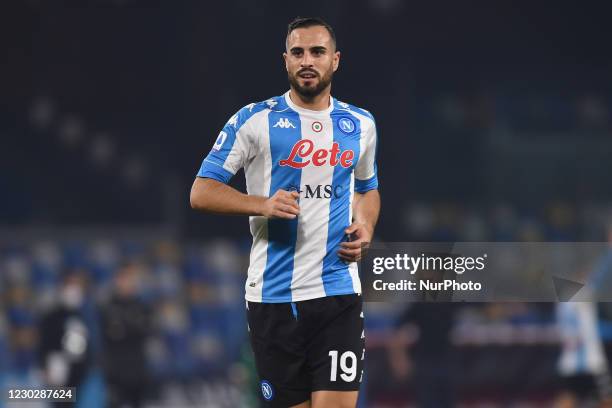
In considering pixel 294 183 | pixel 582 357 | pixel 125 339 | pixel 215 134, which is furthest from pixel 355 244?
pixel 215 134

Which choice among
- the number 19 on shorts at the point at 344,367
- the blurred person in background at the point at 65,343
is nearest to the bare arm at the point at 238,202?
the number 19 on shorts at the point at 344,367

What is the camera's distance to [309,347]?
3543 millimetres

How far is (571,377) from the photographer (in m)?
7.63

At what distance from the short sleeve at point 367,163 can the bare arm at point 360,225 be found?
29mm

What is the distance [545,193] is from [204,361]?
4773 millimetres

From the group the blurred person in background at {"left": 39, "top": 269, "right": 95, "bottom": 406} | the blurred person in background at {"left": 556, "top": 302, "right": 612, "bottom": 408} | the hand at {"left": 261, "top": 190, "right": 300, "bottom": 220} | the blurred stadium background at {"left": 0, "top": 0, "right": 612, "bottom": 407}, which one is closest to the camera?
the hand at {"left": 261, "top": 190, "right": 300, "bottom": 220}

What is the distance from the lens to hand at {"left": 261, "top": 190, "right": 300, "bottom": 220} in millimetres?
3330

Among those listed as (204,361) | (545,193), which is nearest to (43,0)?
(204,361)

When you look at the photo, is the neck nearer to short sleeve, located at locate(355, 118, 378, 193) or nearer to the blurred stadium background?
short sleeve, located at locate(355, 118, 378, 193)

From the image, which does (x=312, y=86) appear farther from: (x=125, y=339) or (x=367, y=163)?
(x=125, y=339)

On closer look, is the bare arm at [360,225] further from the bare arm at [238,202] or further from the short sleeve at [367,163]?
the bare arm at [238,202]

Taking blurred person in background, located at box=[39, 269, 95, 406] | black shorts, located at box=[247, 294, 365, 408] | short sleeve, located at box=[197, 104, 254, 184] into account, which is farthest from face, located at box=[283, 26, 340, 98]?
blurred person in background, located at box=[39, 269, 95, 406]

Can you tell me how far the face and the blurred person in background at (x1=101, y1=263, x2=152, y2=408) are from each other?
20.5ft

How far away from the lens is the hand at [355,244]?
11.6 ft
